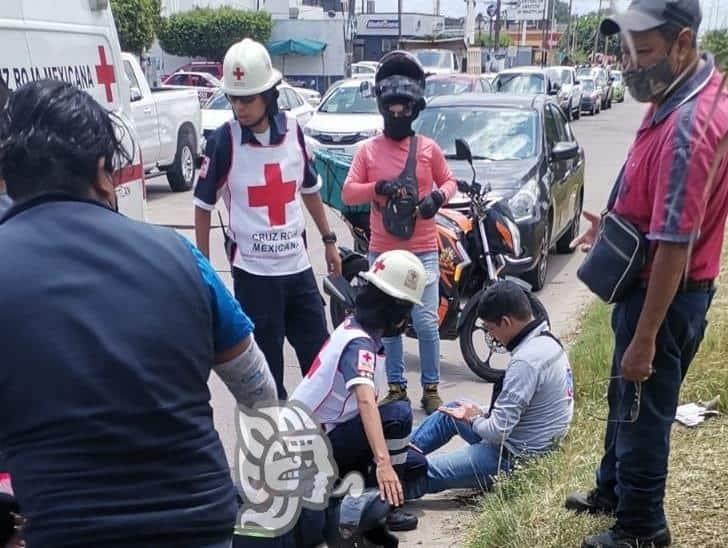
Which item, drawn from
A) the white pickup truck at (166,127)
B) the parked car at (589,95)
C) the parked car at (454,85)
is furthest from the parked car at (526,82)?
the white pickup truck at (166,127)

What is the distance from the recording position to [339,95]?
16469mm

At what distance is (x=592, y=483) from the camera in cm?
365

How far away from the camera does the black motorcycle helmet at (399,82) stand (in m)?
4.85

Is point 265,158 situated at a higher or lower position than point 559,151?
higher

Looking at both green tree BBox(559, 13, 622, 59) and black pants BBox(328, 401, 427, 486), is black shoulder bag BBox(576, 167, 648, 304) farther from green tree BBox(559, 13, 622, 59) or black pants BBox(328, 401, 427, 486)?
black pants BBox(328, 401, 427, 486)

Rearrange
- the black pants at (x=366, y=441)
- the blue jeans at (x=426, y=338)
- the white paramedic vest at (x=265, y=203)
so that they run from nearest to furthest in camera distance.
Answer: the black pants at (x=366, y=441) < the white paramedic vest at (x=265, y=203) < the blue jeans at (x=426, y=338)

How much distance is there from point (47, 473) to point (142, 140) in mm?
10966

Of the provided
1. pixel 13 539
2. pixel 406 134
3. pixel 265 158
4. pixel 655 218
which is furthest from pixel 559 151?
pixel 13 539

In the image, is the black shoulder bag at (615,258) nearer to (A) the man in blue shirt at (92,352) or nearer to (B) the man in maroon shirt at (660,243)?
(B) the man in maroon shirt at (660,243)

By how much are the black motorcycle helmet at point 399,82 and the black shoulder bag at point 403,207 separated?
12.4 inches

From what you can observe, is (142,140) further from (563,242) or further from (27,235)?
(27,235)

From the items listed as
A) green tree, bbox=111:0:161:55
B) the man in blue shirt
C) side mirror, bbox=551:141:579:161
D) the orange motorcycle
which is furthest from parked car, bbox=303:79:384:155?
green tree, bbox=111:0:161:55

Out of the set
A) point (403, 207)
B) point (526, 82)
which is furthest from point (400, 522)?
point (526, 82)

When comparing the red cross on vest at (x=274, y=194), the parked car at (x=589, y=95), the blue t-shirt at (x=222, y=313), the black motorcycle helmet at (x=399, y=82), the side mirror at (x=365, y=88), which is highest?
the blue t-shirt at (x=222, y=313)
